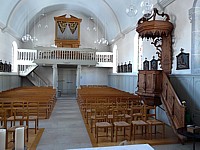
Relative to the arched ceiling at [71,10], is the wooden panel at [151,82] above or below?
below

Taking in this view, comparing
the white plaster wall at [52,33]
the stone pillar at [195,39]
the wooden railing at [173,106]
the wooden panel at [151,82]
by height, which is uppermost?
the white plaster wall at [52,33]

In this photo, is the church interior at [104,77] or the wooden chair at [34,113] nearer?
the church interior at [104,77]

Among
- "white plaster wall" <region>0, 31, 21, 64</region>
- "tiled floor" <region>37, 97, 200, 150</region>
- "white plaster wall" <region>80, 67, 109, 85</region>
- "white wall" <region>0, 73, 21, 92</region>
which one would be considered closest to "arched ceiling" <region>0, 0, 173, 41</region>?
"white plaster wall" <region>0, 31, 21, 64</region>

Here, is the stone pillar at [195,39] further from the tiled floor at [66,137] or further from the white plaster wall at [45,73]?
the white plaster wall at [45,73]

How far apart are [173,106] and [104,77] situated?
15820 millimetres

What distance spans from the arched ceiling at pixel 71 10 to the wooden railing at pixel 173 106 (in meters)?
6.52

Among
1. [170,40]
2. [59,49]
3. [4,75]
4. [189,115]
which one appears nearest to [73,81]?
[59,49]

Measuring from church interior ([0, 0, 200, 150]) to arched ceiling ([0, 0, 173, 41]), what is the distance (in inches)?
3.7

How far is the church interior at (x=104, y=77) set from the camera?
225 inches

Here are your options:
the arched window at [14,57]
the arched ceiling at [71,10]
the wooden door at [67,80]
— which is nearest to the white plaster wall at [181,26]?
the arched ceiling at [71,10]

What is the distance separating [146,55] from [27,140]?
7546 mm

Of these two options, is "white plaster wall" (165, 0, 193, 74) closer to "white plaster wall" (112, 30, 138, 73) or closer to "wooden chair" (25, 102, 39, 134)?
"white plaster wall" (112, 30, 138, 73)

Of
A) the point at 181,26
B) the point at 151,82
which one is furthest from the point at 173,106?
the point at 181,26

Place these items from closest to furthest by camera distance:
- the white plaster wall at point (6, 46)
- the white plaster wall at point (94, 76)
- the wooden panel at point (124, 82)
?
the wooden panel at point (124, 82), the white plaster wall at point (6, 46), the white plaster wall at point (94, 76)
